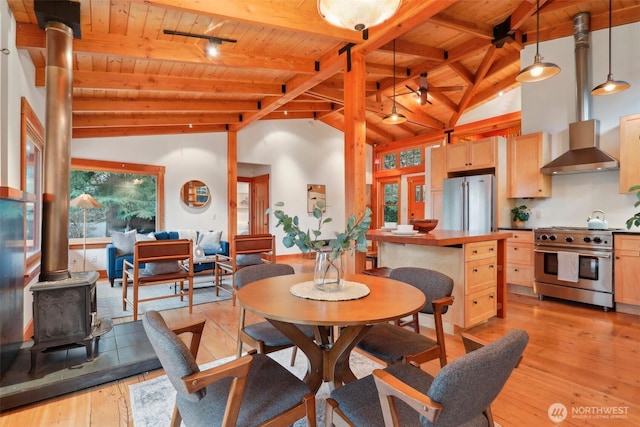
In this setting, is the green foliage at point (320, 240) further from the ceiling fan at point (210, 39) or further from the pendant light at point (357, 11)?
the ceiling fan at point (210, 39)

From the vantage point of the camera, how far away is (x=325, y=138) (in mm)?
8727

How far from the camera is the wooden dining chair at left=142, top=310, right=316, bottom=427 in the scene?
3.58 ft

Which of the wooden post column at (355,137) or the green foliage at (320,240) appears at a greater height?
the wooden post column at (355,137)

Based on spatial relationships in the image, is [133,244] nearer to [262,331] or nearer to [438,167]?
[262,331]

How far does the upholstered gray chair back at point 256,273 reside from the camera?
7.30ft

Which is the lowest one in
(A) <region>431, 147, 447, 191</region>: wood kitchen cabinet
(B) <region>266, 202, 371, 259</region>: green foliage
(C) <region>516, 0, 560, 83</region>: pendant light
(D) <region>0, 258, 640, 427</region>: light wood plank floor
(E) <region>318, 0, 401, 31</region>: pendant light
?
(D) <region>0, 258, 640, 427</region>: light wood plank floor

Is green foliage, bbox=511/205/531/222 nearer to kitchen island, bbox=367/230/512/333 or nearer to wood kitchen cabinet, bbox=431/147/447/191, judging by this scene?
wood kitchen cabinet, bbox=431/147/447/191

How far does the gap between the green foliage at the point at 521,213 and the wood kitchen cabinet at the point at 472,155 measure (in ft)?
2.47

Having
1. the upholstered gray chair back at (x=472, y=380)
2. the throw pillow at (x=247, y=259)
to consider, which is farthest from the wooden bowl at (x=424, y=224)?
the upholstered gray chair back at (x=472, y=380)

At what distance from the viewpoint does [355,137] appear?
357cm

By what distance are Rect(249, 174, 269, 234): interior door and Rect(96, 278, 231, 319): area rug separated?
3.05m

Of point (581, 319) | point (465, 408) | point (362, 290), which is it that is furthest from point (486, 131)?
point (465, 408)

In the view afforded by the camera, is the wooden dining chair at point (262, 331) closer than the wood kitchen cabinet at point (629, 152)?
Yes

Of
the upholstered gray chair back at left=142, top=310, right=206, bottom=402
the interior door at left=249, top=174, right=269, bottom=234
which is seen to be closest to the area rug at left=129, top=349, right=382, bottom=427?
the upholstered gray chair back at left=142, top=310, right=206, bottom=402
